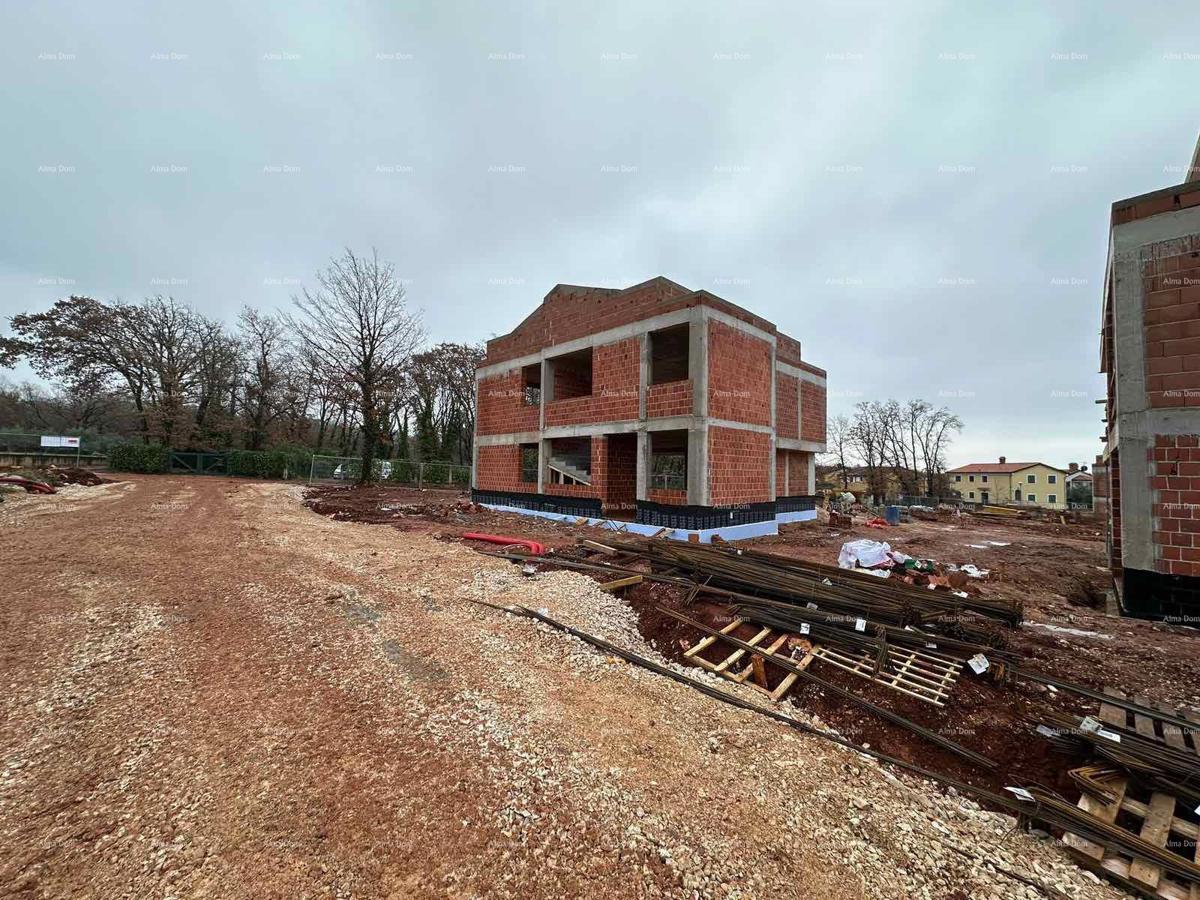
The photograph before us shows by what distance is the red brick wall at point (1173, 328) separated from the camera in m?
5.86

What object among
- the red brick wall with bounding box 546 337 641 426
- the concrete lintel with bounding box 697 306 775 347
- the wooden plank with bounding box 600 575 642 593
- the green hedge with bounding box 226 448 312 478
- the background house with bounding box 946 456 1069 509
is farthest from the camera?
the background house with bounding box 946 456 1069 509

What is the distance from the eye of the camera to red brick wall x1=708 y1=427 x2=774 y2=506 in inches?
499

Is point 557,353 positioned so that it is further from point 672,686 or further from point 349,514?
point 672,686

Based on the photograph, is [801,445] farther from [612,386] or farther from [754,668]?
[754,668]

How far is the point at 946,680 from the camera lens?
14.1 feet

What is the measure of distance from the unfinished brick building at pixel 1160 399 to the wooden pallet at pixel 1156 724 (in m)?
3.29

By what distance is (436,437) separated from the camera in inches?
1508

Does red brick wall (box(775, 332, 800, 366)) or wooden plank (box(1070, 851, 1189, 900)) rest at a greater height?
red brick wall (box(775, 332, 800, 366))

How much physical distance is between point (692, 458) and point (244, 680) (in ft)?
34.7

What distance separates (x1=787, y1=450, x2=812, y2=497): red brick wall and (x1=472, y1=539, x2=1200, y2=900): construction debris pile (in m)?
12.8

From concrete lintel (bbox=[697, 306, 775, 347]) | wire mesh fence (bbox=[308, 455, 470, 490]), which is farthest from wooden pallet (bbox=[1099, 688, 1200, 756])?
wire mesh fence (bbox=[308, 455, 470, 490])

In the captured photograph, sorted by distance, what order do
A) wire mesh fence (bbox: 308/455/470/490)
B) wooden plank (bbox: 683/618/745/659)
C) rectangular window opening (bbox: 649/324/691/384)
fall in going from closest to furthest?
wooden plank (bbox: 683/618/745/659)
rectangular window opening (bbox: 649/324/691/384)
wire mesh fence (bbox: 308/455/470/490)

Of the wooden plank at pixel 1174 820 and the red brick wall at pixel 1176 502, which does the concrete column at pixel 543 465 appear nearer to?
the red brick wall at pixel 1176 502

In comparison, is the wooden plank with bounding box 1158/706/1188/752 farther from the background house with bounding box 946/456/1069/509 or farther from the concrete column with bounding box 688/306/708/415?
the background house with bounding box 946/456/1069/509
